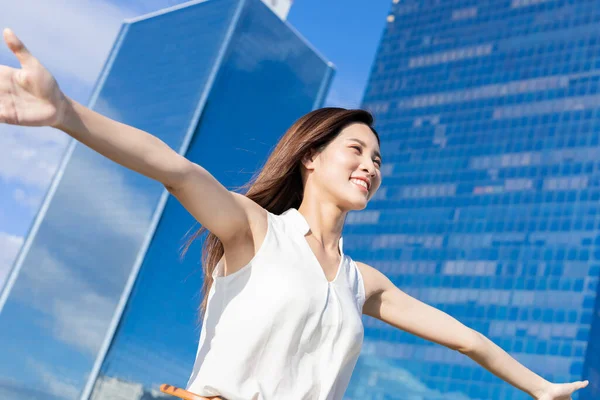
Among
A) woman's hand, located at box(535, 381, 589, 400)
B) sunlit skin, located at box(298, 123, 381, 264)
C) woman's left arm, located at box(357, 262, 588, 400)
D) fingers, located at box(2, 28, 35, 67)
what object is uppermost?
sunlit skin, located at box(298, 123, 381, 264)

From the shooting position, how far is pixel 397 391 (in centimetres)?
5675

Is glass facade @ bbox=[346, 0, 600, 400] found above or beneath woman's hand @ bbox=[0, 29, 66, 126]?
above

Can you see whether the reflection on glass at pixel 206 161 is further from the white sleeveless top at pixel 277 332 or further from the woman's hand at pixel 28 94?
the woman's hand at pixel 28 94

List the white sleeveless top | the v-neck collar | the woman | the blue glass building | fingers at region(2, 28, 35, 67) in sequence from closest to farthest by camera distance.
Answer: fingers at region(2, 28, 35, 67), the woman, the white sleeveless top, the v-neck collar, the blue glass building

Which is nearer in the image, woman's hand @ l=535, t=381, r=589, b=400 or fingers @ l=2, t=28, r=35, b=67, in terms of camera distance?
fingers @ l=2, t=28, r=35, b=67

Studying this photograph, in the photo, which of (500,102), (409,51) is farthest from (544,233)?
(409,51)

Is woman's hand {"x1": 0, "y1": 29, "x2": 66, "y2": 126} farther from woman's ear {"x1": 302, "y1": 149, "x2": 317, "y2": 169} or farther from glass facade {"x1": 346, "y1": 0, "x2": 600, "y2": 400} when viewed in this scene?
glass facade {"x1": 346, "y1": 0, "x2": 600, "y2": 400}

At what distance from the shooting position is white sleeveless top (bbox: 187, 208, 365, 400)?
2.15 meters

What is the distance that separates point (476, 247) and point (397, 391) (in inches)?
493

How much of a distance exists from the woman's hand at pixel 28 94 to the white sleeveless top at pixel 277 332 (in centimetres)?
80

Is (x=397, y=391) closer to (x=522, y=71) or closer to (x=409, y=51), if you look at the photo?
(x=522, y=71)

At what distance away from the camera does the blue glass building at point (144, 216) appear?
77000 millimetres

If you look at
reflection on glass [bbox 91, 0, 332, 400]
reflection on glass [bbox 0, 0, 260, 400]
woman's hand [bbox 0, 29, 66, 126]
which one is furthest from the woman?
reflection on glass [bbox 0, 0, 260, 400]

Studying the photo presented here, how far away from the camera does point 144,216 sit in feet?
253
